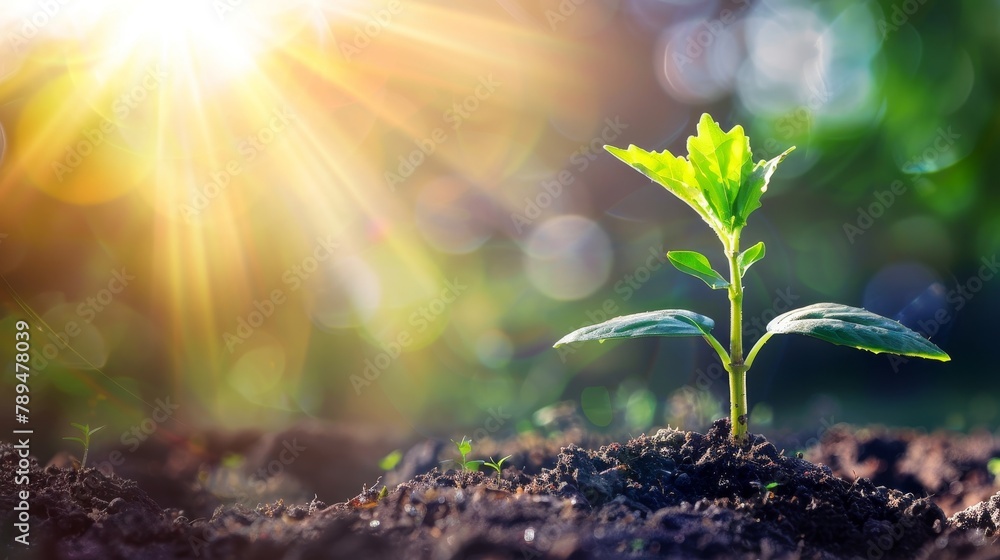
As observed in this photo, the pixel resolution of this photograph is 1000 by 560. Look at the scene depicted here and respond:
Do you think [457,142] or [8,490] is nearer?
[8,490]

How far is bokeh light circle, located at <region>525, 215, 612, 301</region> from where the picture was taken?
185 inches

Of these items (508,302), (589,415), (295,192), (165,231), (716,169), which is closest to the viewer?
(716,169)

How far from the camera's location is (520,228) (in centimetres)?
466

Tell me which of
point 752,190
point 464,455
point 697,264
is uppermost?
point 752,190

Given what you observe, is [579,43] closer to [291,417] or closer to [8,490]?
[291,417]

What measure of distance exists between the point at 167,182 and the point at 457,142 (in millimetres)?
1900

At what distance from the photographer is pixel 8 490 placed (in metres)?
1.32

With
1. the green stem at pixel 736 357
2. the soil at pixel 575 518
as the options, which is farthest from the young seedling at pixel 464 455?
the green stem at pixel 736 357

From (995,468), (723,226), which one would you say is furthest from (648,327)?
(995,468)

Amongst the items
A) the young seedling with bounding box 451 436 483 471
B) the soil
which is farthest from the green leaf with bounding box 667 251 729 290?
the young seedling with bounding box 451 436 483 471

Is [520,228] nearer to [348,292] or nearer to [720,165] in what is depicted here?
[348,292]

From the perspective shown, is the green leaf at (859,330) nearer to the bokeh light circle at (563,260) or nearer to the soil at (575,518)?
the soil at (575,518)

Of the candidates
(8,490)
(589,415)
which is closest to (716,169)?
(8,490)

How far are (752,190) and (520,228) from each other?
10.6 feet
